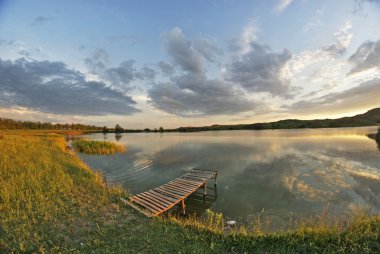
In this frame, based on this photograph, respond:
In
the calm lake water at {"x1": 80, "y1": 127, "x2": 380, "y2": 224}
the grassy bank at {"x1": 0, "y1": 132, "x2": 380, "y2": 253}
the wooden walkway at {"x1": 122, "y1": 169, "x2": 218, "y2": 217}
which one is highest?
the grassy bank at {"x1": 0, "y1": 132, "x2": 380, "y2": 253}

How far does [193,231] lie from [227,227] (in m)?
2.55

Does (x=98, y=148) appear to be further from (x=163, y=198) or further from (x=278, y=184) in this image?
(x=278, y=184)

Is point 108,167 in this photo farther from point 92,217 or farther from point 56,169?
point 92,217

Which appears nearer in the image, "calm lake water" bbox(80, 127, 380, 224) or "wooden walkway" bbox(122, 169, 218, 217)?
"wooden walkway" bbox(122, 169, 218, 217)

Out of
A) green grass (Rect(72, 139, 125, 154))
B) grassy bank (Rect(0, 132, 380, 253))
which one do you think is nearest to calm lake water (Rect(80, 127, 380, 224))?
grassy bank (Rect(0, 132, 380, 253))

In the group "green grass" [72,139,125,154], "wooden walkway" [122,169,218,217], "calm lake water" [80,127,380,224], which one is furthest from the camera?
"green grass" [72,139,125,154]

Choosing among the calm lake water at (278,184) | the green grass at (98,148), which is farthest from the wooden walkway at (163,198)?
the green grass at (98,148)

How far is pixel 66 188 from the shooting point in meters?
9.88

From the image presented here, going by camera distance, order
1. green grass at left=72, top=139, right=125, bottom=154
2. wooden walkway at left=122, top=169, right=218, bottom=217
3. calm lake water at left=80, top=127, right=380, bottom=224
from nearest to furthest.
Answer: wooden walkway at left=122, top=169, right=218, bottom=217, calm lake water at left=80, top=127, right=380, bottom=224, green grass at left=72, top=139, right=125, bottom=154

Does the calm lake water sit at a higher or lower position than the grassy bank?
lower

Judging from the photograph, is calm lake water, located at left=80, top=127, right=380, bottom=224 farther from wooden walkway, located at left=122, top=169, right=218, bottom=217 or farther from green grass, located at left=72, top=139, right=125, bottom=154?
green grass, located at left=72, top=139, right=125, bottom=154

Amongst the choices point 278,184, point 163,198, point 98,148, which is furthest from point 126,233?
point 98,148

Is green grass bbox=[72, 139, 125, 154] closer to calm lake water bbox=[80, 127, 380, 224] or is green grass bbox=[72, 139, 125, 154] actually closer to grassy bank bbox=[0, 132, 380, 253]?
calm lake water bbox=[80, 127, 380, 224]

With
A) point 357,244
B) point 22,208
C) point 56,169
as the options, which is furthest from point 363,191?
point 56,169
